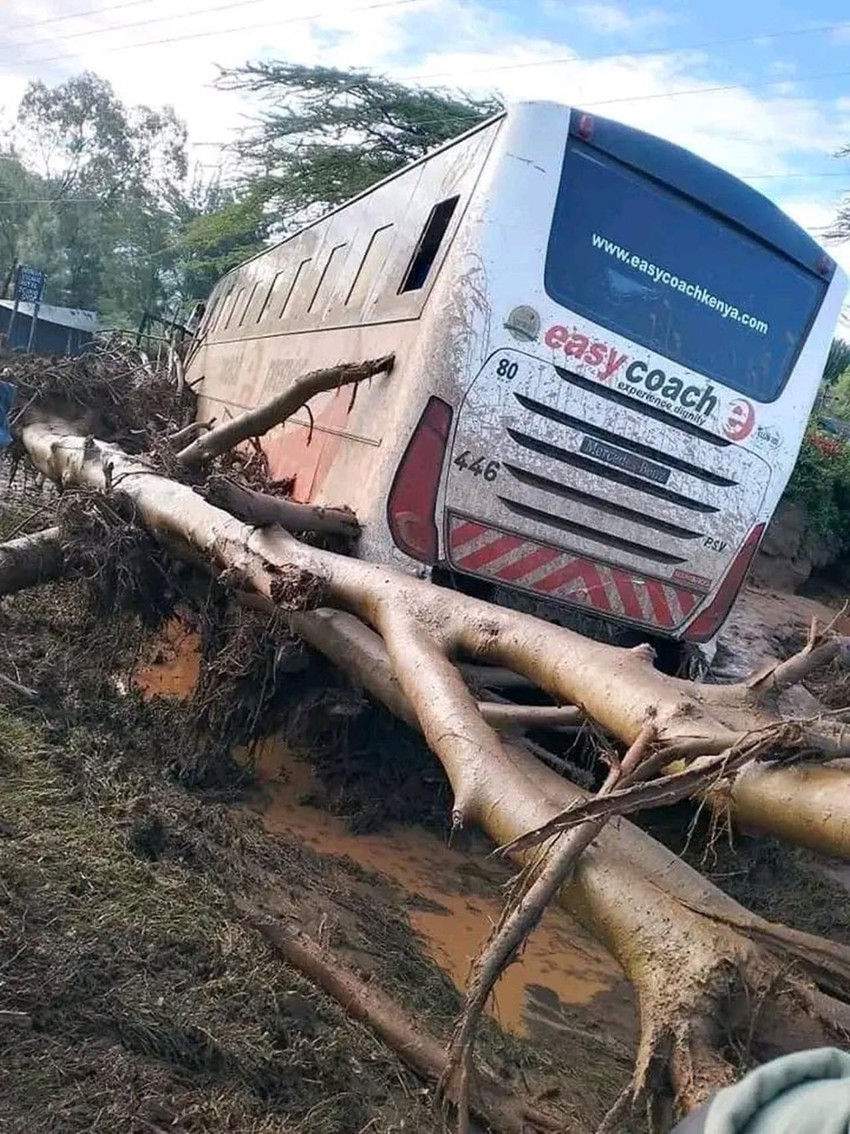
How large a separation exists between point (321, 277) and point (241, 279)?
16.3 ft

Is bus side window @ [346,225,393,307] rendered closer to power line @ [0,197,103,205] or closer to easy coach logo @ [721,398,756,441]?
easy coach logo @ [721,398,756,441]

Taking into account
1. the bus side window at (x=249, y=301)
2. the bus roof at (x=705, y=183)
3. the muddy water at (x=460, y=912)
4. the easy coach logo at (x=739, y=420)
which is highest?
the bus roof at (x=705, y=183)

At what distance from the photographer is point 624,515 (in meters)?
5.43

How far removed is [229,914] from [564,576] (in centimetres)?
251

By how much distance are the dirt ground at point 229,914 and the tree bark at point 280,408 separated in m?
0.98

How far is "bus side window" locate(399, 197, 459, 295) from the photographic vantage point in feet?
17.6

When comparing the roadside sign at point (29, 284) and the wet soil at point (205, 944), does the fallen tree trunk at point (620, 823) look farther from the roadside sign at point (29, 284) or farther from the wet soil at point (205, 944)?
the roadside sign at point (29, 284)

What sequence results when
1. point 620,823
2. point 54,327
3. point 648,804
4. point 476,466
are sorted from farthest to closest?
1. point 54,327
2. point 476,466
3. point 620,823
4. point 648,804

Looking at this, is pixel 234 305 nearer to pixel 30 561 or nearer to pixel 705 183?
pixel 30 561

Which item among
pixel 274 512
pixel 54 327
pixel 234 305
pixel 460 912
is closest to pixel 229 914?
pixel 460 912

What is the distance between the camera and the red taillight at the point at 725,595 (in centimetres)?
582

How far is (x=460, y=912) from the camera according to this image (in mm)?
4777

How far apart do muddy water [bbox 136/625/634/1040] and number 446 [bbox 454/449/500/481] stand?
1.88m

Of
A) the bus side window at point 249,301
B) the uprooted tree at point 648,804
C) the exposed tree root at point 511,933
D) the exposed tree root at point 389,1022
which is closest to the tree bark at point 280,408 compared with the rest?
the uprooted tree at point 648,804
